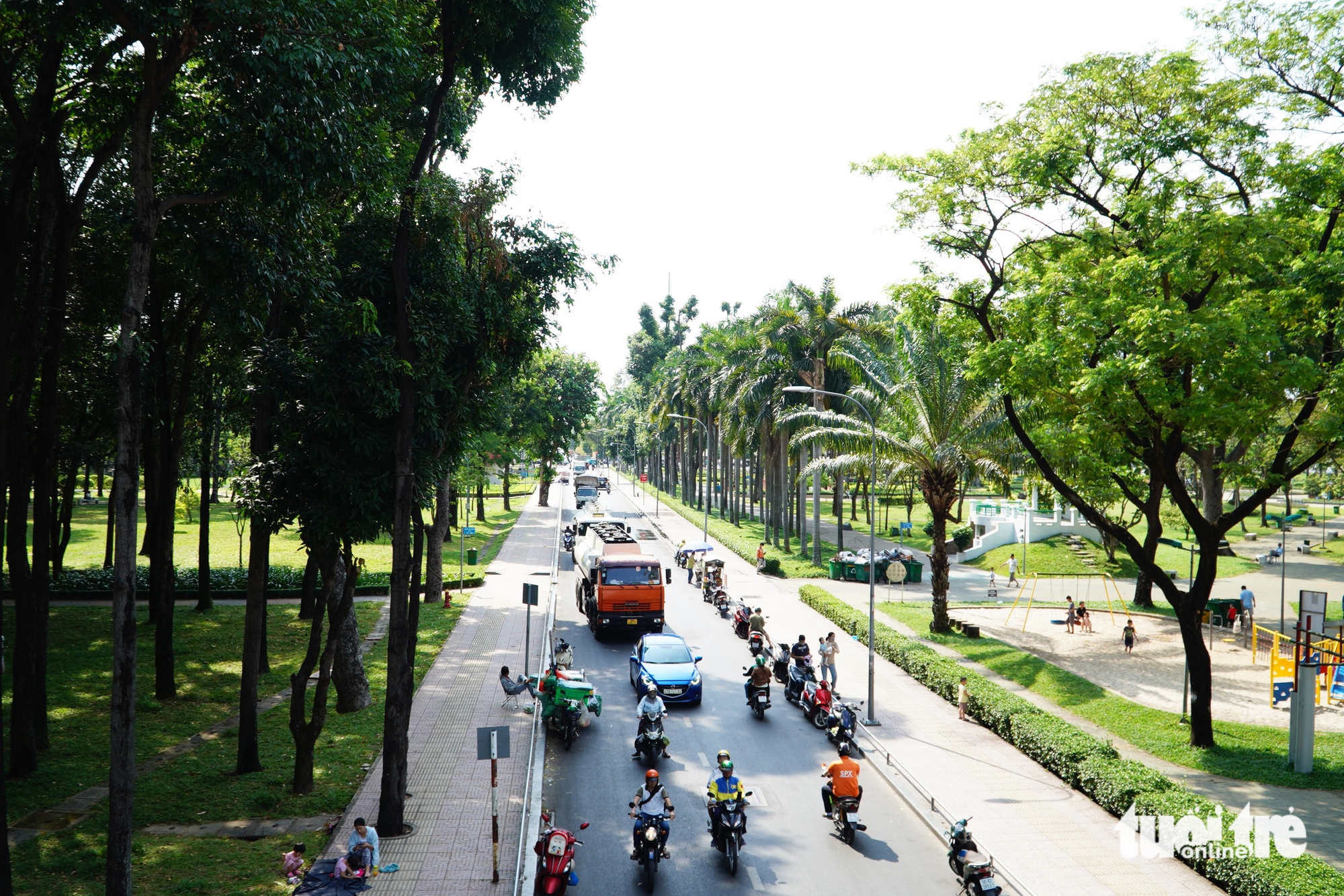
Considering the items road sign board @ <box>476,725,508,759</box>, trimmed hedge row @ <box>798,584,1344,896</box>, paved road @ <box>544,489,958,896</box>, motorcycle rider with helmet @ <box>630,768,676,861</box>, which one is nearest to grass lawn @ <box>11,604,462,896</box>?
road sign board @ <box>476,725,508,759</box>

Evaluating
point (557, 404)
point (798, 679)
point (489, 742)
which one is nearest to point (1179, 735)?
point (798, 679)

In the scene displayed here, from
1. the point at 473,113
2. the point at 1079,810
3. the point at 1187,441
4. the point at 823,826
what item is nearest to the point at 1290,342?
the point at 1187,441

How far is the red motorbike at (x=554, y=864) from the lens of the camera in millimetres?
11203

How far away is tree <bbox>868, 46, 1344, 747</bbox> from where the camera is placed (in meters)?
15.2

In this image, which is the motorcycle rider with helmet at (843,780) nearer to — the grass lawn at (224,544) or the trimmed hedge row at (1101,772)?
the trimmed hedge row at (1101,772)

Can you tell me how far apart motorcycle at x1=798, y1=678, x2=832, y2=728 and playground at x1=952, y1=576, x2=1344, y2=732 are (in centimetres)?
767

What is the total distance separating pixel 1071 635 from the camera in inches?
1107

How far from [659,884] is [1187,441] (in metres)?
13.5

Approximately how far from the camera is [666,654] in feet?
69.5

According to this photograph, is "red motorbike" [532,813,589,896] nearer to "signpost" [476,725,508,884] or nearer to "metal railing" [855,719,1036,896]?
"signpost" [476,725,508,884]

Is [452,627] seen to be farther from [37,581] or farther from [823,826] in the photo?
[823,826]

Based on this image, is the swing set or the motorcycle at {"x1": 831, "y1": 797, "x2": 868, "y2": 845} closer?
the motorcycle at {"x1": 831, "y1": 797, "x2": 868, "y2": 845}

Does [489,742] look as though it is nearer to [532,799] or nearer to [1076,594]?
[532,799]

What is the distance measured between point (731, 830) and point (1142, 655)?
18.4 meters
